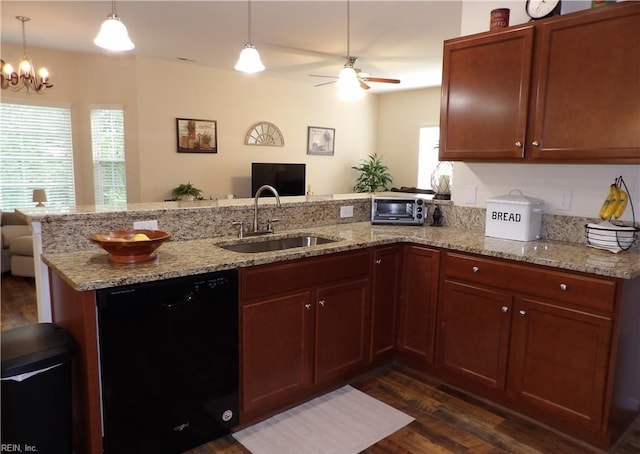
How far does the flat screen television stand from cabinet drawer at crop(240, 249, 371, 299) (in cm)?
460

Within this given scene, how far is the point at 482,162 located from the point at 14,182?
572 centimetres

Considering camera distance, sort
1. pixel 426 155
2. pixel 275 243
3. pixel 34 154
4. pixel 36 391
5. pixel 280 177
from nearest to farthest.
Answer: pixel 36 391 → pixel 275 243 → pixel 34 154 → pixel 280 177 → pixel 426 155

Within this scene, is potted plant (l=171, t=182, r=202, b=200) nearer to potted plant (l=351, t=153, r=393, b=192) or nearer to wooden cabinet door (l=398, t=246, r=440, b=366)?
potted plant (l=351, t=153, r=393, b=192)

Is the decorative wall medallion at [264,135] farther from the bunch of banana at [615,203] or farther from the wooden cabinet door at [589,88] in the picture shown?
the bunch of banana at [615,203]

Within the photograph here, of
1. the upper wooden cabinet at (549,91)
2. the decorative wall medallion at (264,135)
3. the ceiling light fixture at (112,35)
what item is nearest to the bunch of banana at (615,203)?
the upper wooden cabinet at (549,91)

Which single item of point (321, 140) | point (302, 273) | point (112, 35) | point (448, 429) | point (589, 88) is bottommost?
point (448, 429)

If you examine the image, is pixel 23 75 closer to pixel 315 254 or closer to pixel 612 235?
pixel 315 254

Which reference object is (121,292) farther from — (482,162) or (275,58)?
(275,58)

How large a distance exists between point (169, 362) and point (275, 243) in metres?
1.06

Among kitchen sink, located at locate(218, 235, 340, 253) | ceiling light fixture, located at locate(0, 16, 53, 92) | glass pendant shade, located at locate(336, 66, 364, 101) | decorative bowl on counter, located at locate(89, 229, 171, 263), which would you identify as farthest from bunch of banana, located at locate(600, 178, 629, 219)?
ceiling light fixture, located at locate(0, 16, 53, 92)

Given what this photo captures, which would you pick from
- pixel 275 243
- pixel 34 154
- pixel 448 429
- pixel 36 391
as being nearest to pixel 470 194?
pixel 275 243

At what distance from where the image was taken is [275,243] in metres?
2.77

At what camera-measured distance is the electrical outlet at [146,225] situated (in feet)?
7.56

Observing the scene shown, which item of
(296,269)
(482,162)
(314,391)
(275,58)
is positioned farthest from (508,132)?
(275,58)
